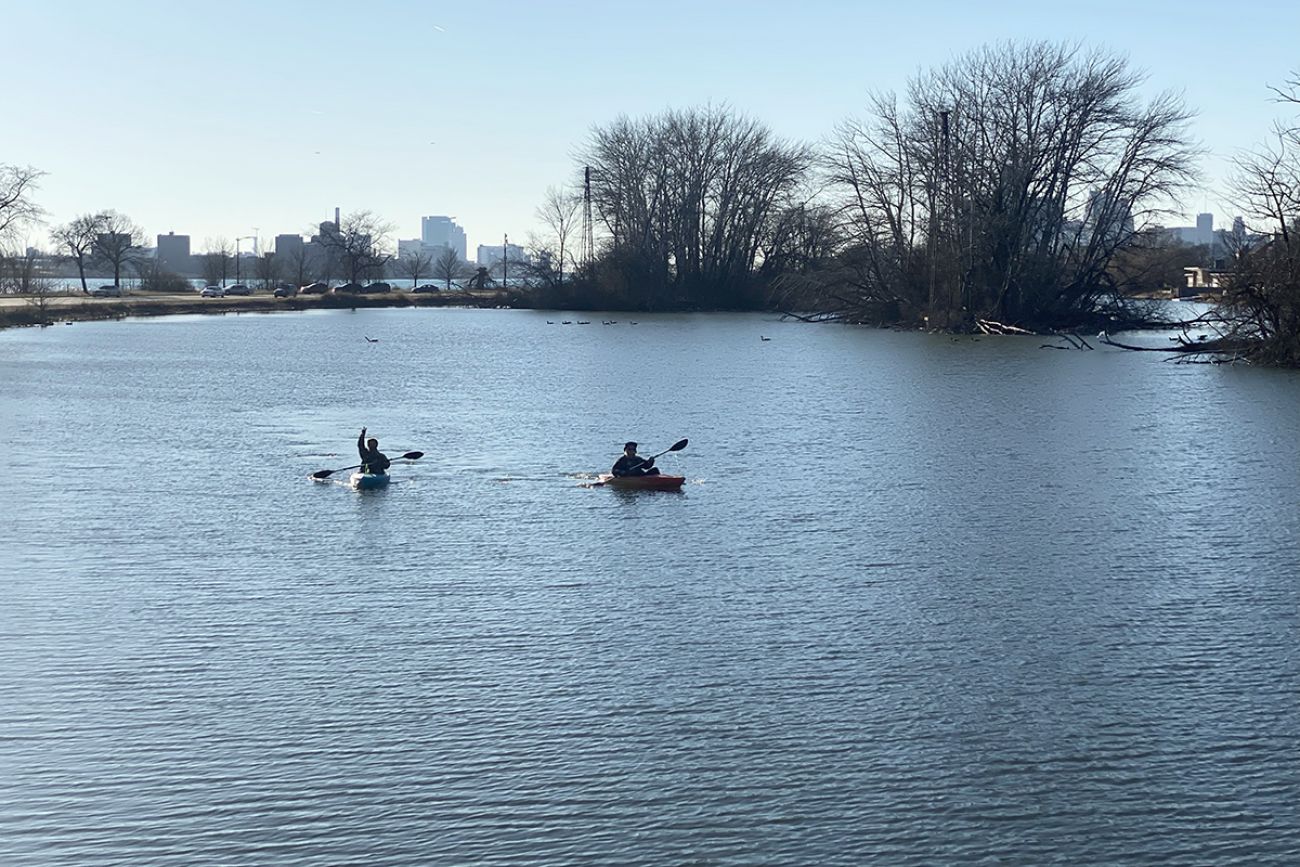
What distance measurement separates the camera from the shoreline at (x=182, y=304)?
84.0 m

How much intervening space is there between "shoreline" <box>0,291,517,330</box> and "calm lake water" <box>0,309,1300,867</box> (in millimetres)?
55344

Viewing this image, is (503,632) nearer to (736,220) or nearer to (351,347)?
(351,347)

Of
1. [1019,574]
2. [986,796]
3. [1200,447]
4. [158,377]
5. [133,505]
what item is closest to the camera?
[986,796]

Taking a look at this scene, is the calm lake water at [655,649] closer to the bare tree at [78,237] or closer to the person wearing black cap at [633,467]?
the person wearing black cap at [633,467]

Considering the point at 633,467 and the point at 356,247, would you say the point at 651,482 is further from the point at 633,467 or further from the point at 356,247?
the point at 356,247

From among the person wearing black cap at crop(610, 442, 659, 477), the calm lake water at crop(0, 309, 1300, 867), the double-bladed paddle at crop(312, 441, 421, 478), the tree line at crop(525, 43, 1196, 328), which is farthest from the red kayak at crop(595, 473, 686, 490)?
the tree line at crop(525, 43, 1196, 328)

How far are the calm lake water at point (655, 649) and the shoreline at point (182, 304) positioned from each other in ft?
182

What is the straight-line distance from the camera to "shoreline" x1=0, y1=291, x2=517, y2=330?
84000mm

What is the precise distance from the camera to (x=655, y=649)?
15.3 metres

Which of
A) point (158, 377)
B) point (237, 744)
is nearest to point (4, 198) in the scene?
point (158, 377)

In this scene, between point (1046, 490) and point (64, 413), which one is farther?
point (64, 413)

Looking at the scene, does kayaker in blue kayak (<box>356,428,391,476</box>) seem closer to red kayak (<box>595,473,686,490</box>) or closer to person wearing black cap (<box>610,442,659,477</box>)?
person wearing black cap (<box>610,442,659,477</box>)

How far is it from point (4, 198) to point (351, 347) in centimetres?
3157

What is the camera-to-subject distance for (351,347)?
224ft
